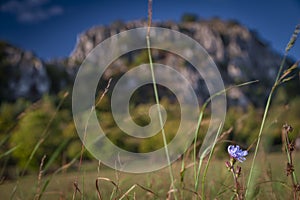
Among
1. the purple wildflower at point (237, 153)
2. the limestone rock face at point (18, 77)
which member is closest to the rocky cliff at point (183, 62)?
the limestone rock face at point (18, 77)

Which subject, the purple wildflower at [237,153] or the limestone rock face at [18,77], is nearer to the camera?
the purple wildflower at [237,153]

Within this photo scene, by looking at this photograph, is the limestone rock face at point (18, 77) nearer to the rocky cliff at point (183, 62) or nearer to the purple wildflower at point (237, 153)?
the rocky cliff at point (183, 62)

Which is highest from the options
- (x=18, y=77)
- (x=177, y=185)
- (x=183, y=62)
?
(x=183, y=62)

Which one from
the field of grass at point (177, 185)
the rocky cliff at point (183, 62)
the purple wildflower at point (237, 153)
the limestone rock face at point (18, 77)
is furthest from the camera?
the rocky cliff at point (183, 62)

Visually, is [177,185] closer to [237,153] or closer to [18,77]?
[237,153]

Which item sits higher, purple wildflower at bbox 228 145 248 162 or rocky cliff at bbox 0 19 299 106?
rocky cliff at bbox 0 19 299 106

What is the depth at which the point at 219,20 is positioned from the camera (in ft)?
314

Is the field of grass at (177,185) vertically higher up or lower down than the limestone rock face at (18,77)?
lower down

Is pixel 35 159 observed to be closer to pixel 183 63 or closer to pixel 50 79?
pixel 50 79

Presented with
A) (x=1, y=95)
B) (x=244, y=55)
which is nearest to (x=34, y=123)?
(x=1, y=95)

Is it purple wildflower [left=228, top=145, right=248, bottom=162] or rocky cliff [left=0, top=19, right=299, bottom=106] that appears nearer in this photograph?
purple wildflower [left=228, top=145, right=248, bottom=162]

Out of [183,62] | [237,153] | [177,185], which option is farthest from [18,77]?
A: [237,153]

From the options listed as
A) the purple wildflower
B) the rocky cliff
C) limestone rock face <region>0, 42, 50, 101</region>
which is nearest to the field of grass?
the purple wildflower

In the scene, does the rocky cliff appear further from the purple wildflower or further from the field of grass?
the purple wildflower
